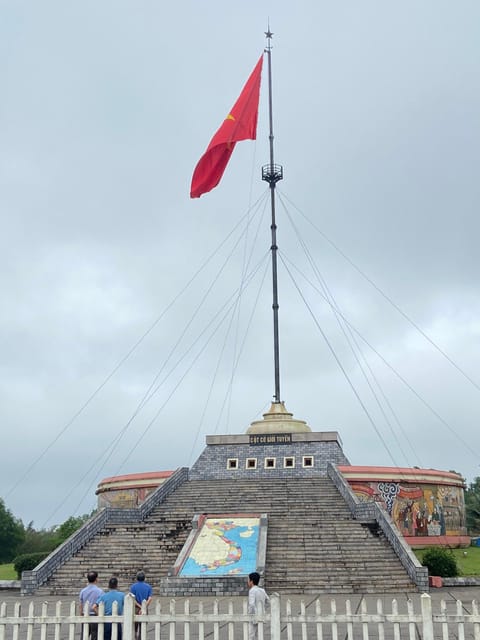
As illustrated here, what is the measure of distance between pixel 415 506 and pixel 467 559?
10.1 feet

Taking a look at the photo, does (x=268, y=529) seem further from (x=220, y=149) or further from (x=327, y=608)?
(x=220, y=149)

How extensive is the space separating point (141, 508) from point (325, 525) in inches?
226

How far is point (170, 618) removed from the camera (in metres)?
7.34

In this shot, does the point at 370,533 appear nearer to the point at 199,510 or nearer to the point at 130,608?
the point at 199,510

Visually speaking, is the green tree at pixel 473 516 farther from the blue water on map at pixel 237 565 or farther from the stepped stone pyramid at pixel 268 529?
the blue water on map at pixel 237 565

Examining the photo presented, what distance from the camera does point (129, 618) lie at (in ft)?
24.4

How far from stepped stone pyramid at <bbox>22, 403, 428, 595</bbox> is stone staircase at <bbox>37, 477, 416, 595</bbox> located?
0.09ft

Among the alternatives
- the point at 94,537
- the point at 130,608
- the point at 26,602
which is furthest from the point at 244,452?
the point at 130,608

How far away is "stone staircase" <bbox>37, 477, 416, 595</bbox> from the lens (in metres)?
15.8

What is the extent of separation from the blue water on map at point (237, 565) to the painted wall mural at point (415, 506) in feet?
24.7

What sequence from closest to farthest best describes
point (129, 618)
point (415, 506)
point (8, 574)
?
point (129, 618)
point (8, 574)
point (415, 506)

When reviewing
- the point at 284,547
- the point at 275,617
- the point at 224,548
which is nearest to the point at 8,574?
Answer: the point at 224,548

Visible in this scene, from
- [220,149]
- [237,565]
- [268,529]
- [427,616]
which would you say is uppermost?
[220,149]

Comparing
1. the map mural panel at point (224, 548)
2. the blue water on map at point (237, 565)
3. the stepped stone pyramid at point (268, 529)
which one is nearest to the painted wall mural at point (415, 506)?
the stepped stone pyramid at point (268, 529)
